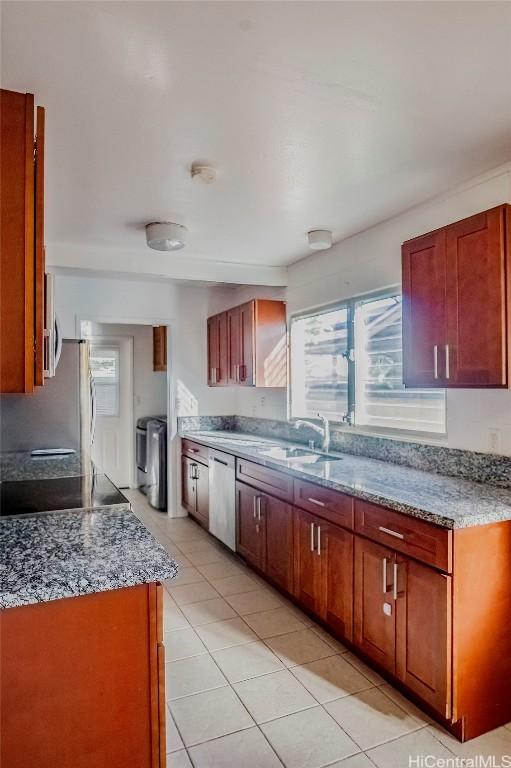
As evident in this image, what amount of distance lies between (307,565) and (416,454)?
0.87 m

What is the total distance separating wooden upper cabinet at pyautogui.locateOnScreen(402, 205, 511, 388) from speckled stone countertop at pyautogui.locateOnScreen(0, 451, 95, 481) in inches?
75.5

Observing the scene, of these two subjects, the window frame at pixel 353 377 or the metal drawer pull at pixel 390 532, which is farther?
the window frame at pixel 353 377

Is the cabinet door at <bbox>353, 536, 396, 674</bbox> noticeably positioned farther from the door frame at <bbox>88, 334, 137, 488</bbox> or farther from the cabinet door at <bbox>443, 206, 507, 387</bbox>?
the door frame at <bbox>88, 334, 137, 488</bbox>

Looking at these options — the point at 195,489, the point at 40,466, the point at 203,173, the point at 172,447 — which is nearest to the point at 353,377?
the point at 203,173

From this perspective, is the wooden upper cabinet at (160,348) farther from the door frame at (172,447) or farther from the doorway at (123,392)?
the door frame at (172,447)

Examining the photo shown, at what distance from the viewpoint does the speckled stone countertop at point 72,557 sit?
1.21 metres

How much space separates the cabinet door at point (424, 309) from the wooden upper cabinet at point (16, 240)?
168 centimetres

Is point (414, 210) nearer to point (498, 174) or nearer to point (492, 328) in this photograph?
point (498, 174)

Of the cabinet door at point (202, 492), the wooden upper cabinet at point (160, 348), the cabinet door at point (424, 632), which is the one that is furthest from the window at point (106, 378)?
the cabinet door at point (424, 632)

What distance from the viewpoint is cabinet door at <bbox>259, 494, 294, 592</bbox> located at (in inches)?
113

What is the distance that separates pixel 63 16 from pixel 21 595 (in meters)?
1.52

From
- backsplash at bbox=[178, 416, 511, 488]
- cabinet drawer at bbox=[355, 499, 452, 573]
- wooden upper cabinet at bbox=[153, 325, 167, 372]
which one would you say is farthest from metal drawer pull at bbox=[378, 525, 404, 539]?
wooden upper cabinet at bbox=[153, 325, 167, 372]

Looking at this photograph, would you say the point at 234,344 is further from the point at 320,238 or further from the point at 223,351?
the point at 320,238

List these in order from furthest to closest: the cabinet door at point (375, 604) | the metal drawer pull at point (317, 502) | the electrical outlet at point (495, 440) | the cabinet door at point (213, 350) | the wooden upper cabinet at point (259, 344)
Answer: the cabinet door at point (213, 350) → the wooden upper cabinet at point (259, 344) → the metal drawer pull at point (317, 502) → the electrical outlet at point (495, 440) → the cabinet door at point (375, 604)
